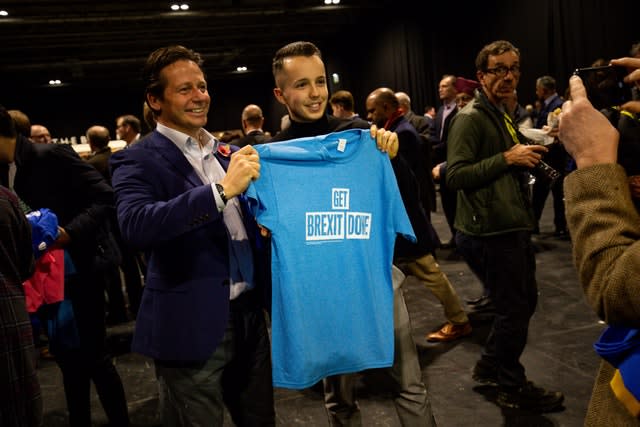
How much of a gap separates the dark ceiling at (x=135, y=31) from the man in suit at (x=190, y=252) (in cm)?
1089

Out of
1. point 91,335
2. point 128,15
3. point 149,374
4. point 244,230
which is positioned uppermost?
point 128,15

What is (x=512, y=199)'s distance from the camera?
271 centimetres

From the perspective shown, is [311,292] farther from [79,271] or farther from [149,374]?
[149,374]

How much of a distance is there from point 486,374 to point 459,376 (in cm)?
24

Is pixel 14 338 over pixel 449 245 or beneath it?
over

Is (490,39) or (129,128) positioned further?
(490,39)

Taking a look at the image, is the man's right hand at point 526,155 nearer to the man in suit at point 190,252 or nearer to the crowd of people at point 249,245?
the crowd of people at point 249,245

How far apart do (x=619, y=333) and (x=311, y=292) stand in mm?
988

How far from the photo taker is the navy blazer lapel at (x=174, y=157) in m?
1.72

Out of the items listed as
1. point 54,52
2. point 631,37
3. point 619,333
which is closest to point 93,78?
point 54,52

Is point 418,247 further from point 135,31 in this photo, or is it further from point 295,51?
point 135,31

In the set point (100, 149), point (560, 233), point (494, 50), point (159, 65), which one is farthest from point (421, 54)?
point (159, 65)

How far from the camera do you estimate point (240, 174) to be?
1581 millimetres

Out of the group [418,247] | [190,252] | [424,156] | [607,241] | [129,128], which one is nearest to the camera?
[607,241]
